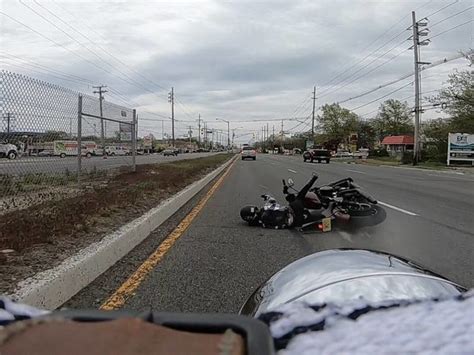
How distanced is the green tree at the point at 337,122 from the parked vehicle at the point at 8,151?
109372mm

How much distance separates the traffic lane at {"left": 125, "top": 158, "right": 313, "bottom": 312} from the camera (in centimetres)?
469

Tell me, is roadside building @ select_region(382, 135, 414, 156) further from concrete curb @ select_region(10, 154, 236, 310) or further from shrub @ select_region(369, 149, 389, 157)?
concrete curb @ select_region(10, 154, 236, 310)

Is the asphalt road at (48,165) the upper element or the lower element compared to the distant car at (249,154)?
upper

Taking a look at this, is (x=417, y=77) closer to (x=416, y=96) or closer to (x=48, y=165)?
(x=416, y=96)

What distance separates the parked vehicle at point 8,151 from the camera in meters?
9.82

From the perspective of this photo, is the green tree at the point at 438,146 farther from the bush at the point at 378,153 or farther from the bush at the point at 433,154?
the bush at the point at 378,153

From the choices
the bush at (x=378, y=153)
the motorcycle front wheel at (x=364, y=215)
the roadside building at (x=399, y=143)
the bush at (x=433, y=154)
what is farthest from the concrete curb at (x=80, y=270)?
the roadside building at (x=399, y=143)

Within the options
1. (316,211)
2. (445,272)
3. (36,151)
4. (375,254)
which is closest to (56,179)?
(36,151)

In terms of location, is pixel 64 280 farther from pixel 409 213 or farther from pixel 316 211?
pixel 409 213

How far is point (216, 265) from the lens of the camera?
20.1 ft

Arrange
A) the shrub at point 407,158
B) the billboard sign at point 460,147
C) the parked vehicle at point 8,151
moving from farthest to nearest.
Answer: the shrub at point 407,158, the billboard sign at point 460,147, the parked vehicle at point 8,151

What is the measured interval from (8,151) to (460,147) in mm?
41097

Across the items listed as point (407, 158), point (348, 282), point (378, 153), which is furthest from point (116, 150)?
point (378, 153)

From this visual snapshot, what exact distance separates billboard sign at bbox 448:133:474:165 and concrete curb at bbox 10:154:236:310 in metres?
40.4
